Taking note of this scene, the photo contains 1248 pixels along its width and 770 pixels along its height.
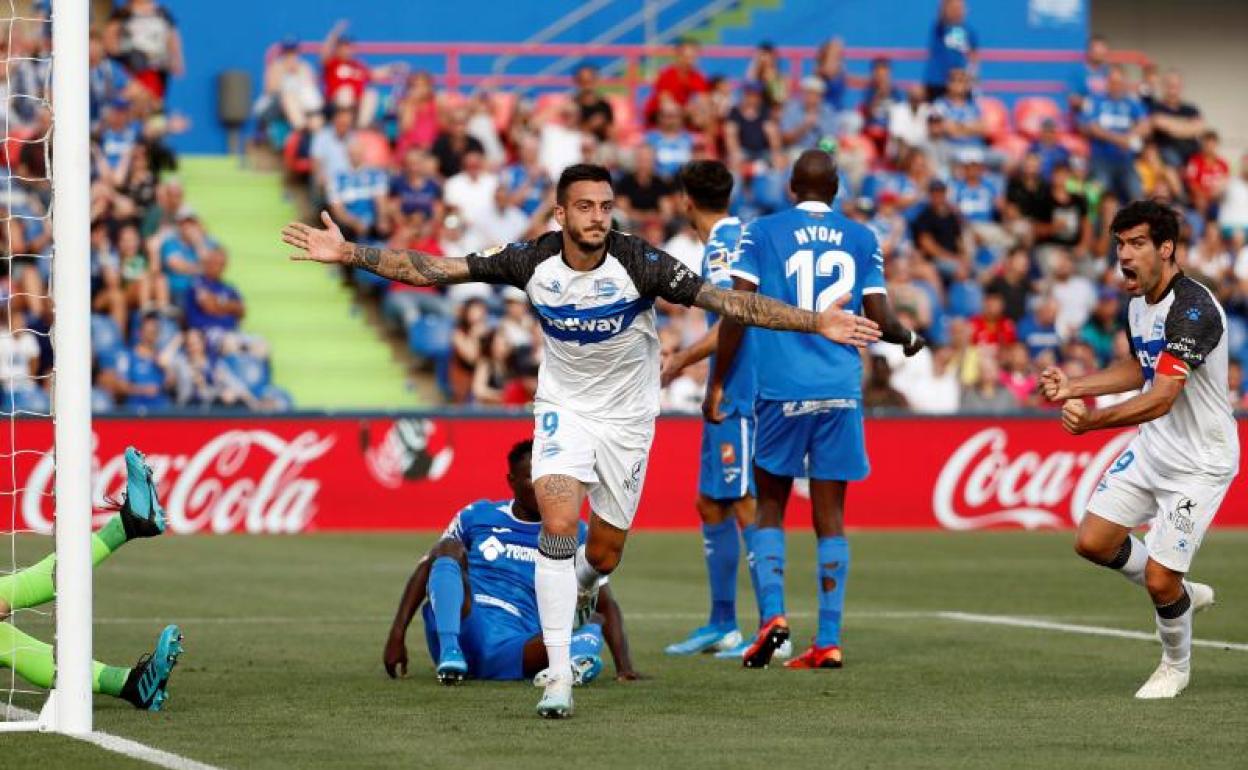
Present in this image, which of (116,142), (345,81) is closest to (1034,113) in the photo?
(345,81)

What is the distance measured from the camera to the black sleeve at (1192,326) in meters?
9.77

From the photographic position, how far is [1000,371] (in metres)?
25.4

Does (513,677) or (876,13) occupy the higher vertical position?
(876,13)

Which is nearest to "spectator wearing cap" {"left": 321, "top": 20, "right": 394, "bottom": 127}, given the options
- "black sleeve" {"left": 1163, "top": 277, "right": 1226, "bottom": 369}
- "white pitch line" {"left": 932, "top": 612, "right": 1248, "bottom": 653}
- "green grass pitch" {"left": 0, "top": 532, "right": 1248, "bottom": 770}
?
"green grass pitch" {"left": 0, "top": 532, "right": 1248, "bottom": 770}

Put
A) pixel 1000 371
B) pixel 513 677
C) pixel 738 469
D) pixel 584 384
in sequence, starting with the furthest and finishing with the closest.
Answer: pixel 1000 371
pixel 738 469
pixel 513 677
pixel 584 384

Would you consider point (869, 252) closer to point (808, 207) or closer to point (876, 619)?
point (808, 207)

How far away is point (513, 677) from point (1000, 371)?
15.6 metres

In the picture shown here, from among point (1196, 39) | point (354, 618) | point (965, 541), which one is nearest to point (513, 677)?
point (354, 618)

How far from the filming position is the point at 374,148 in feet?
87.5

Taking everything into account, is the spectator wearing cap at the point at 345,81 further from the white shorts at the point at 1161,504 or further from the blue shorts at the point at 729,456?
the white shorts at the point at 1161,504

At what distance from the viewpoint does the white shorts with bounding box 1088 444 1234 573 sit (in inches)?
396

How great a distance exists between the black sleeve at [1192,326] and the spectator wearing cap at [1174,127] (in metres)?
20.7

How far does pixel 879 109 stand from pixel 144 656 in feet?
67.7

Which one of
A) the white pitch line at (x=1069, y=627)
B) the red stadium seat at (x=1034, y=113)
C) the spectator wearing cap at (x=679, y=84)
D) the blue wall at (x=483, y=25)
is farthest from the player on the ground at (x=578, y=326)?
the red stadium seat at (x=1034, y=113)
